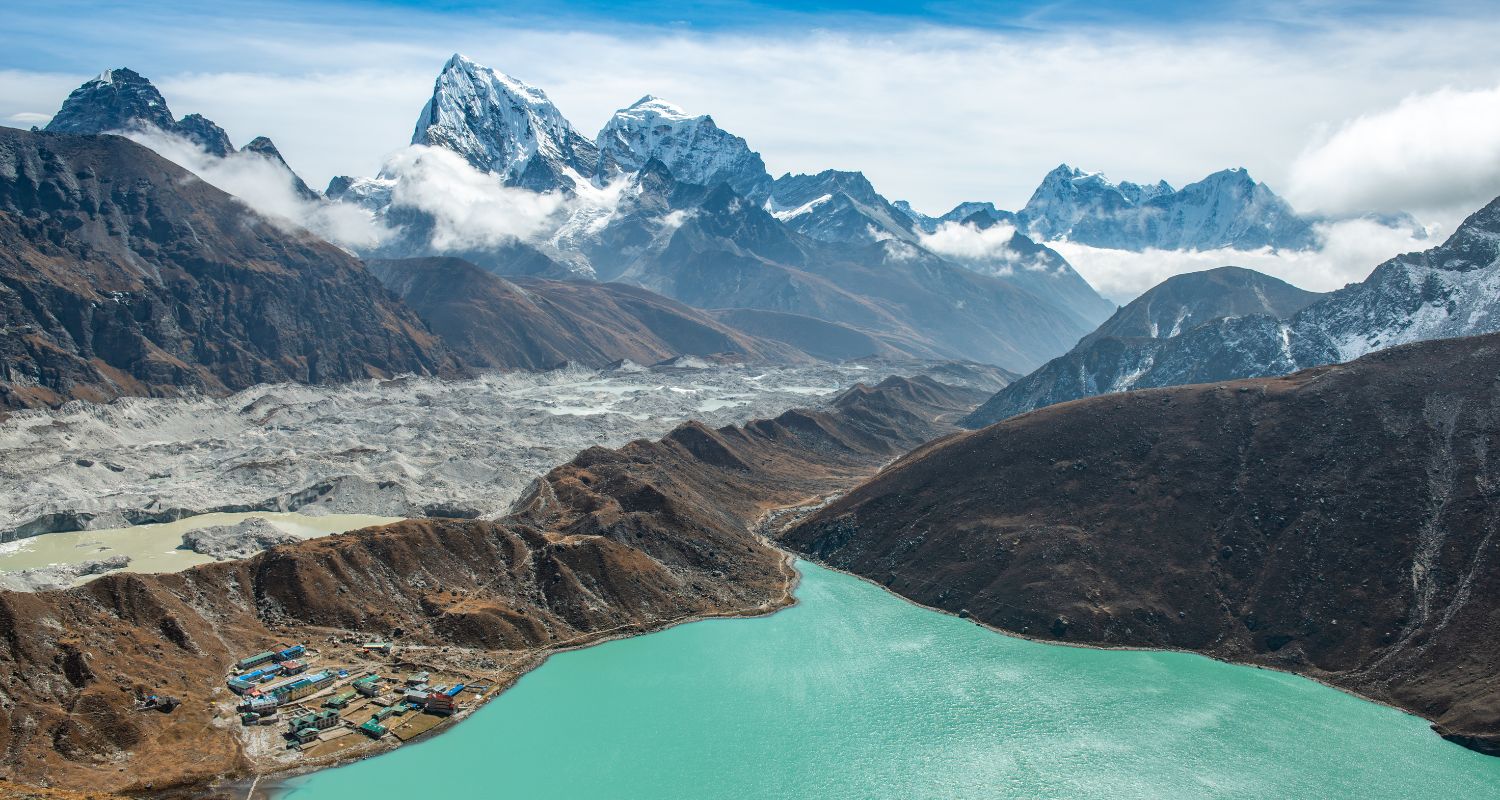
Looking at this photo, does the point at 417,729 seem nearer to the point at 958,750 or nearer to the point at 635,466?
the point at 958,750

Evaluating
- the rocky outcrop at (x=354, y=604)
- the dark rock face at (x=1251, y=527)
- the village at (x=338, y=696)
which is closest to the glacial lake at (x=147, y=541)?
the rocky outcrop at (x=354, y=604)

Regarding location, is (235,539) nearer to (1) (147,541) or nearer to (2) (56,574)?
(1) (147,541)

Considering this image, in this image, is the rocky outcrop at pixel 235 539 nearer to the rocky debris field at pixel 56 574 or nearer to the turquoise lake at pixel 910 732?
the rocky debris field at pixel 56 574

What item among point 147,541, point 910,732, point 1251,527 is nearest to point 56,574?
point 147,541

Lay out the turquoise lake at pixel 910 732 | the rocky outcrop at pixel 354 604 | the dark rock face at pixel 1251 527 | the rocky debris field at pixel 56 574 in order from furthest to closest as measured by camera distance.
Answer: the rocky debris field at pixel 56 574 → the dark rock face at pixel 1251 527 → the turquoise lake at pixel 910 732 → the rocky outcrop at pixel 354 604

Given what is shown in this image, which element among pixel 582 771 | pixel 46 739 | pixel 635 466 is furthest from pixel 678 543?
pixel 46 739

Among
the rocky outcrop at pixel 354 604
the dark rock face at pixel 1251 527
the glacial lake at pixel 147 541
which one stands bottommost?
the glacial lake at pixel 147 541

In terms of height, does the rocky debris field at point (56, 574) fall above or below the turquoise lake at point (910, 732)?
below
